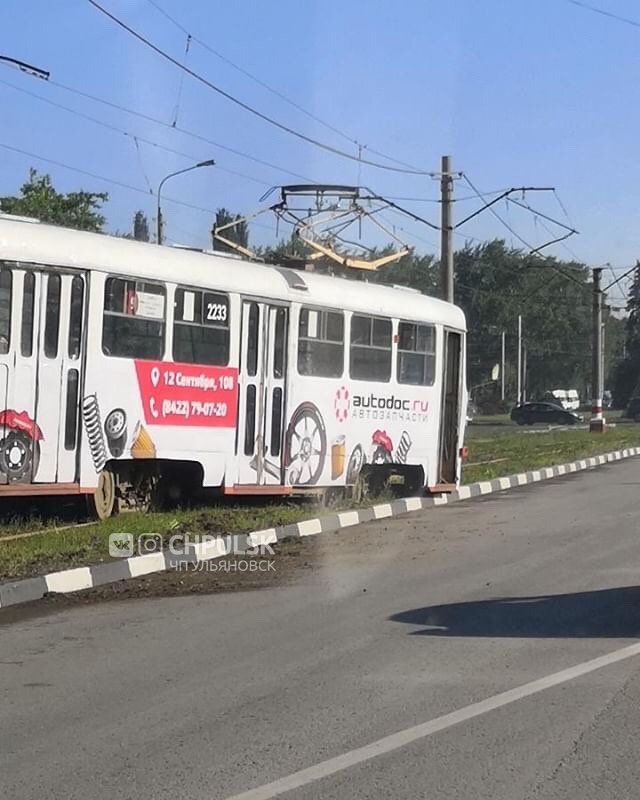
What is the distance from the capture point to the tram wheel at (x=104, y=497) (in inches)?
531

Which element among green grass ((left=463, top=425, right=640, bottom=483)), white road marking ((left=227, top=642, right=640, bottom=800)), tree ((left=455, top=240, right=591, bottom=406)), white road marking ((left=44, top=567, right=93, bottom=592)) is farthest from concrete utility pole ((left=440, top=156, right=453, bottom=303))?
tree ((left=455, top=240, right=591, bottom=406))

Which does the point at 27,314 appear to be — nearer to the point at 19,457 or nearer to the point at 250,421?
Result: the point at 19,457

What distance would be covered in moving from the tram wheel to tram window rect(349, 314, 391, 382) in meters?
4.14

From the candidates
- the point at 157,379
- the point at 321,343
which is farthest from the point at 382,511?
the point at 157,379

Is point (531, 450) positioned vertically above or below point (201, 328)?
below

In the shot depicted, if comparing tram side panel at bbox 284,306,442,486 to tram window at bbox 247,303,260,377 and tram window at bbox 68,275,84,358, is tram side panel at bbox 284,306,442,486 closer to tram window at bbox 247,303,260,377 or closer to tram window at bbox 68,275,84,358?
tram window at bbox 247,303,260,377

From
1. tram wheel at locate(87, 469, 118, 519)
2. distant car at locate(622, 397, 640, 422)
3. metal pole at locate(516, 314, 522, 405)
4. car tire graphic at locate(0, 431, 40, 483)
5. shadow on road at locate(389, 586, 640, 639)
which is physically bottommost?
shadow on road at locate(389, 586, 640, 639)

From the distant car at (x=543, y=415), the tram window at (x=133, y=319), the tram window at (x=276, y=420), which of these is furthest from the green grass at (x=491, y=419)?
the tram window at (x=133, y=319)

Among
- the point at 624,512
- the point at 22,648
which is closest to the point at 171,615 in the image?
the point at 22,648

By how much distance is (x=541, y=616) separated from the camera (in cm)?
909

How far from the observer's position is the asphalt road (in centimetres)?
534

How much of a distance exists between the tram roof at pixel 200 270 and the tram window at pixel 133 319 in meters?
0.15

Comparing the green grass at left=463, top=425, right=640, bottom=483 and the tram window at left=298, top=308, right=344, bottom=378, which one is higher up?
the tram window at left=298, top=308, right=344, bottom=378

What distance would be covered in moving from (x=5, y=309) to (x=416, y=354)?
7344mm
